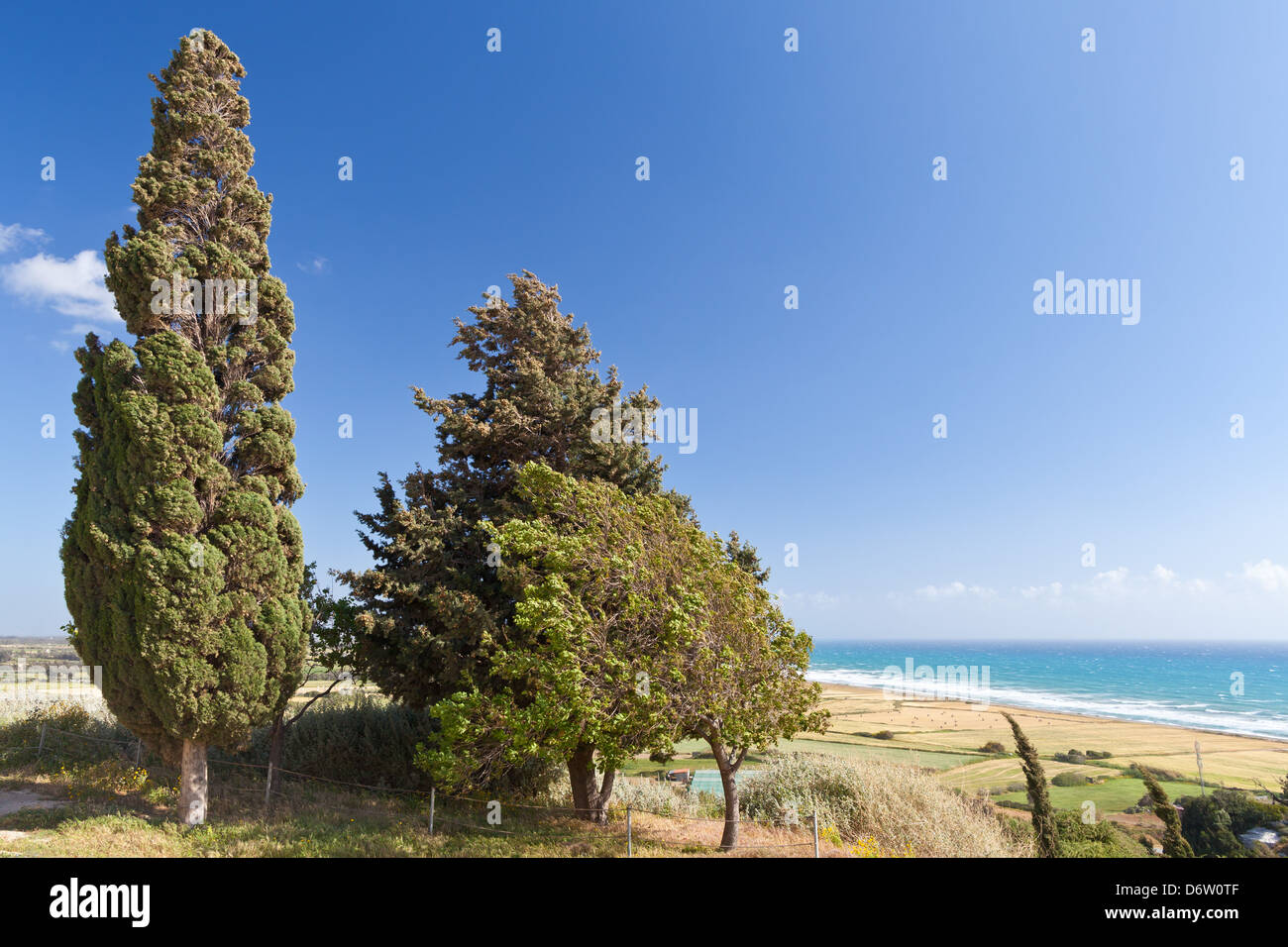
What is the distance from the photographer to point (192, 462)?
1106cm

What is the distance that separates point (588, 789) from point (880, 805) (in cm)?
742

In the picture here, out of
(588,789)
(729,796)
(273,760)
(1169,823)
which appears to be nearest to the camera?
(729,796)

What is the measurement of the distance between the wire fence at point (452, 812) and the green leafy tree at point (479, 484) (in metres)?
2.82

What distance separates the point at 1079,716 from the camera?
2258 inches

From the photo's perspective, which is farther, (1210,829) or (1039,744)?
(1039,744)

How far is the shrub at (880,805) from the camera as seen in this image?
1342 centimetres

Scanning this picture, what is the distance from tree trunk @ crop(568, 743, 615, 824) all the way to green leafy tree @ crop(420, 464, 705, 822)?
9.46 ft

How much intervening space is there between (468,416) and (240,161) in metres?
7.70

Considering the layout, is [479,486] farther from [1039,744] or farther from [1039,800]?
[1039,744]

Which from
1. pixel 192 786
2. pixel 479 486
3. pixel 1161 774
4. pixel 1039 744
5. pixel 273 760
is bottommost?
pixel 1039 744

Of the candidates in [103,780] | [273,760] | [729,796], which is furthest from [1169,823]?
[103,780]

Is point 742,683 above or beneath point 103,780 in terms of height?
above

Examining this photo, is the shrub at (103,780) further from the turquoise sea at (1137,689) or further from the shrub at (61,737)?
the turquoise sea at (1137,689)
